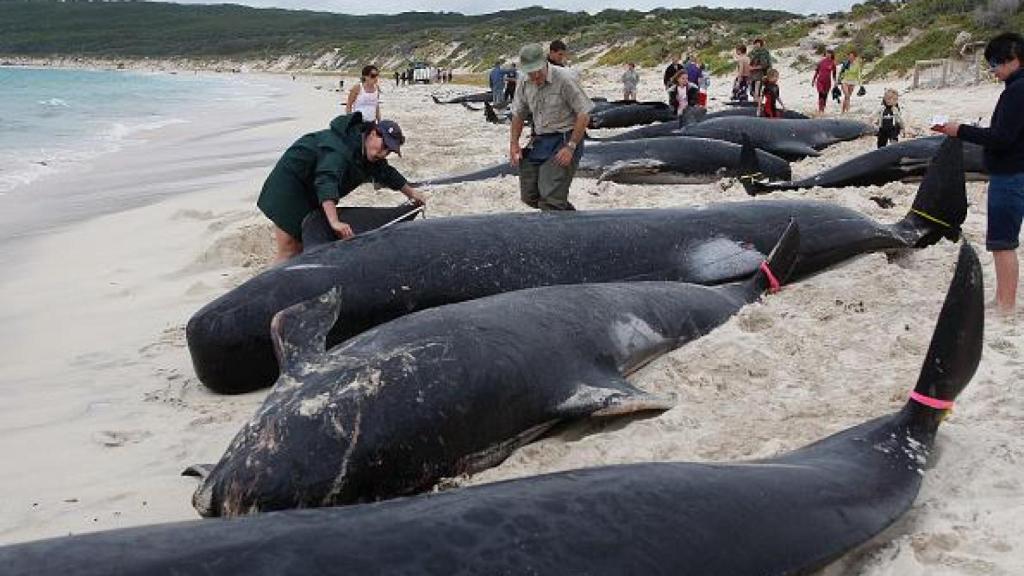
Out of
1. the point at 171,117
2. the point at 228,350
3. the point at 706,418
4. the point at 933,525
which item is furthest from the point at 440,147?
the point at 171,117

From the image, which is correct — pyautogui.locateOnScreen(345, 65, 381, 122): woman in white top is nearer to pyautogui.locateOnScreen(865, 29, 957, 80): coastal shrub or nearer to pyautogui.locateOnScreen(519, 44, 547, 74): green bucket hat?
pyautogui.locateOnScreen(519, 44, 547, 74): green bucket hat

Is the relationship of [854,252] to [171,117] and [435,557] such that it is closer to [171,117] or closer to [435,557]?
[435,557]

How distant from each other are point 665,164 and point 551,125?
11.6ft

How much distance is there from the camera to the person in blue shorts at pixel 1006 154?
5508mm

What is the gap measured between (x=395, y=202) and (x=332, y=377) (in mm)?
6730

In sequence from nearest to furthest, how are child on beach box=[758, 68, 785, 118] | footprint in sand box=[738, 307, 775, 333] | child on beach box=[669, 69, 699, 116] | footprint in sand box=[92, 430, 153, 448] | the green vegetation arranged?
footprint in sand box=[92, 430, 153, 448] < footprint in sand box=[738, 307, 775, 333] < child on beach box=[758, 68, 785, 118] < child on beach box=[669, 69, 699, 116] < the green vegetation

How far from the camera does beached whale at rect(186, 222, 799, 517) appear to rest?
374 cm

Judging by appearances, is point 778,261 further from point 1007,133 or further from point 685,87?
point 685,87

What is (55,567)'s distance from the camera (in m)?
2.38

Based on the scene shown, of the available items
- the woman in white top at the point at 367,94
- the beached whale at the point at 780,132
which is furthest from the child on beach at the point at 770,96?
the woman in white top at the point at 367,94

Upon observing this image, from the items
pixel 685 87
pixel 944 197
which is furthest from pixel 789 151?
pixel 944 197

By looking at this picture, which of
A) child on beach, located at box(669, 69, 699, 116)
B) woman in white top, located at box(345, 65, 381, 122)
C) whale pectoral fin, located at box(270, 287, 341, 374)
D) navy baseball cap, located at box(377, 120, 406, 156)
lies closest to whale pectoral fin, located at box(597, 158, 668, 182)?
woman in white top, located at box(345, 65, 381, 122)

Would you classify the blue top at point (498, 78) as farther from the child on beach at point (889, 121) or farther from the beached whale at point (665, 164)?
the beached whale at point (665, 164)

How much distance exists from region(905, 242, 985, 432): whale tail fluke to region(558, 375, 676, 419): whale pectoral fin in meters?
1.16
